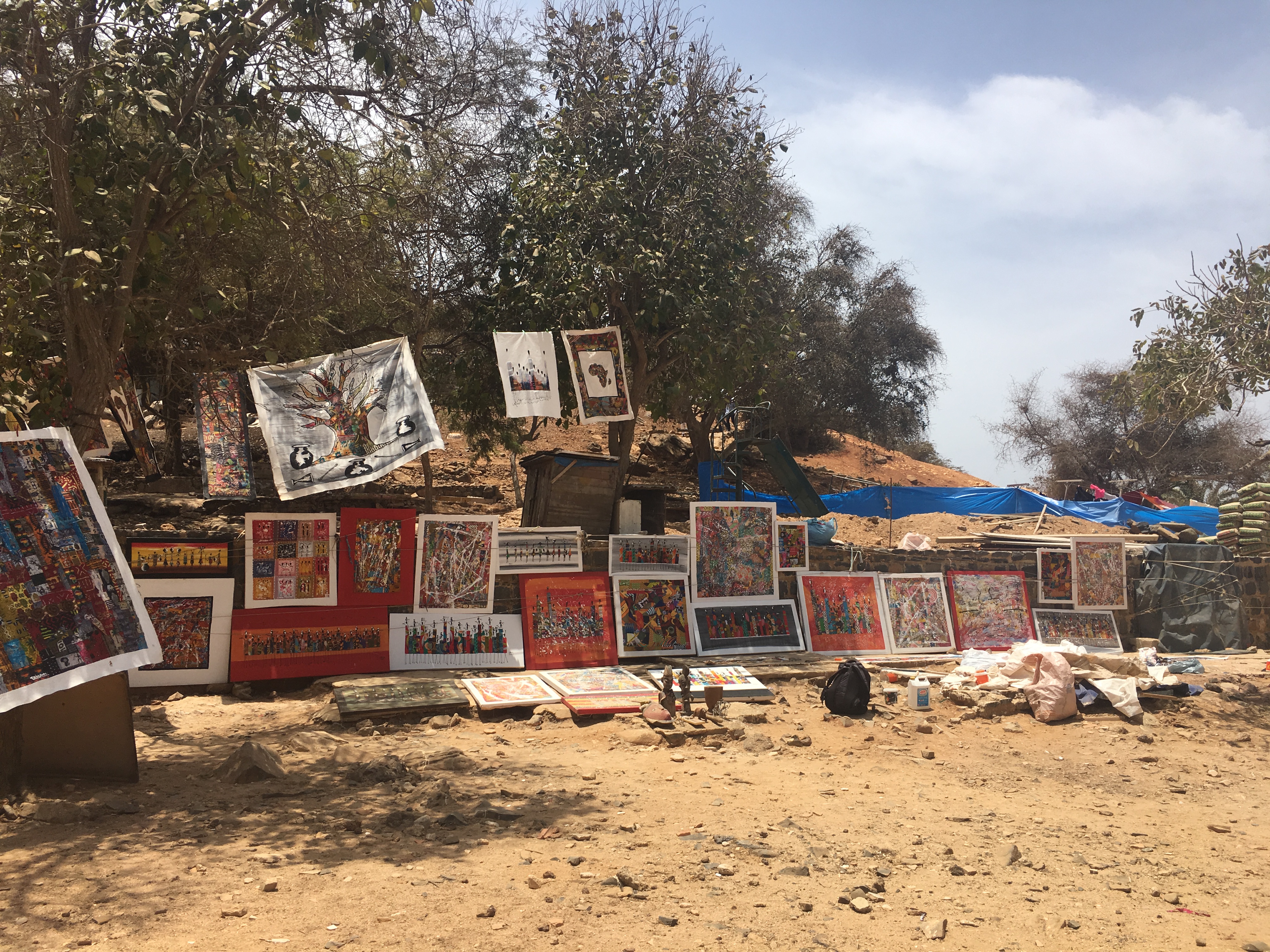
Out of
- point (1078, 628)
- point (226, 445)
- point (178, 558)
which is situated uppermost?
point (226, 445)

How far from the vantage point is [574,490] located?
1199cm

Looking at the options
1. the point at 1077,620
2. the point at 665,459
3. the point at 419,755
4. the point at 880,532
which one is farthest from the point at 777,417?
the point at 419,755

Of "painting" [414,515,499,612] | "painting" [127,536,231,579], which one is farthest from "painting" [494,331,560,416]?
"painting" [127,536,231,579]

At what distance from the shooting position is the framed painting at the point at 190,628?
760 cm

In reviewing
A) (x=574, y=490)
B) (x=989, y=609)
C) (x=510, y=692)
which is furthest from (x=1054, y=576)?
(x=510, y=692)

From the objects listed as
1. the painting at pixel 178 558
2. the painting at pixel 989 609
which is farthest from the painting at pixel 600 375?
the painting at pixel 989 609

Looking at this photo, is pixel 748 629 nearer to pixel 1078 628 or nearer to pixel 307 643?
pixel 307 643

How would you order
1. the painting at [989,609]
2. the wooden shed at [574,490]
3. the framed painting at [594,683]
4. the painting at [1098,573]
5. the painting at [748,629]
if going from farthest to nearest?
1. the wooden shed at [574,490]
2. the painting at [1098,573]
3. the painting at [989,609]
4. the painting at [748,629]
5. the framed painting at [594,683]

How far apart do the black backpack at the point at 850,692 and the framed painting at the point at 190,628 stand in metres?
5.29

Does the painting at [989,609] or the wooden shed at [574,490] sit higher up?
the wooden shed at [574,490]

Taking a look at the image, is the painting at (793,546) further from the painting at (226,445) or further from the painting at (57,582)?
the painting at (57,582)

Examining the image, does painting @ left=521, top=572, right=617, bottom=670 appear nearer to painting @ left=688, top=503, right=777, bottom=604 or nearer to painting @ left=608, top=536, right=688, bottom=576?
painting @ left=608, top=536, right=688, bottom=576

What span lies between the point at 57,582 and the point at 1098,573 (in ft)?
37.8

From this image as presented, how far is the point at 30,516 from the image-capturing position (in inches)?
176
